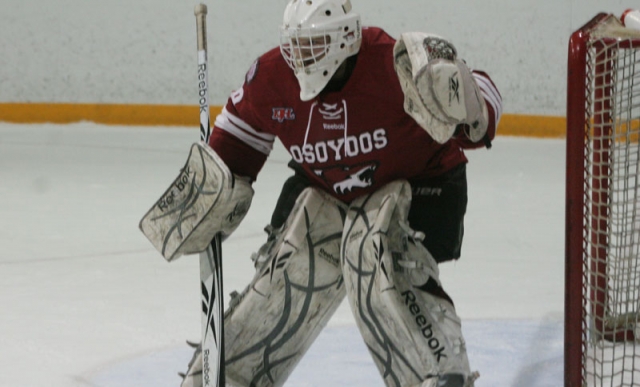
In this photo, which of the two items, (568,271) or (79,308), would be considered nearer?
(568,271)

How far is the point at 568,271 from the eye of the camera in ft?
7.33

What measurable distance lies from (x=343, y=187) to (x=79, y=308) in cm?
131

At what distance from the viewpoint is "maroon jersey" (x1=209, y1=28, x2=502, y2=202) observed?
211 centimetres

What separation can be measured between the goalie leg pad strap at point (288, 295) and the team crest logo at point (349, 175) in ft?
0.20

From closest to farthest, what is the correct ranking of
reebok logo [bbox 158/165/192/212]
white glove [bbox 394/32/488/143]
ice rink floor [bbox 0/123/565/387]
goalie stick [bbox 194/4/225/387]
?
1. white glove [bbox 394/32/488/143]
2. goalie stick [bbox 194/4/225/387]
3. reebok logo [bbox 158/165/192/212]
4. ice rink floor [bbox 0/123/565/387]

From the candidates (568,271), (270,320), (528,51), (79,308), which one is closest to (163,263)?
(79,308)

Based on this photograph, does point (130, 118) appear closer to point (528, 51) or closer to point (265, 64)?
point (528, 51)

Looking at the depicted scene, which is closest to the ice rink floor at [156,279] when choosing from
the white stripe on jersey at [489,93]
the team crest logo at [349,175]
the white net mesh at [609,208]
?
the white net mesh at [609,208]

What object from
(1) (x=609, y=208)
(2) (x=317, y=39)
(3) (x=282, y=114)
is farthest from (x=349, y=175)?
(1) (x=609, y=208)

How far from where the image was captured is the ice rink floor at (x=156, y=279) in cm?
272

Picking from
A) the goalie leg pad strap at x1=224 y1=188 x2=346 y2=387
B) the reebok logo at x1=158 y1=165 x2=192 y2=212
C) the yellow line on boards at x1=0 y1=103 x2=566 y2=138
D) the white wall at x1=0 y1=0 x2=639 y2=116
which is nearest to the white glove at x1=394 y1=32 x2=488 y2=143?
the goalie leg pad strap at x1=224 y1=188 x2=346 y2=387

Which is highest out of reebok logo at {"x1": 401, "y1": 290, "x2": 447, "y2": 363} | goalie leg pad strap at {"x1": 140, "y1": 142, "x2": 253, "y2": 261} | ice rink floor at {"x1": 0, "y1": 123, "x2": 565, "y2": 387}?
goalie leg pad strap at {"x1": 140, "y1": 142, "x2": 253, "y2": 261}

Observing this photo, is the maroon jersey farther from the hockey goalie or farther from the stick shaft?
the stick shaft

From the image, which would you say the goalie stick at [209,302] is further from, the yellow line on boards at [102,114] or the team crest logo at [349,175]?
the yellow line on boards at [102,114]
